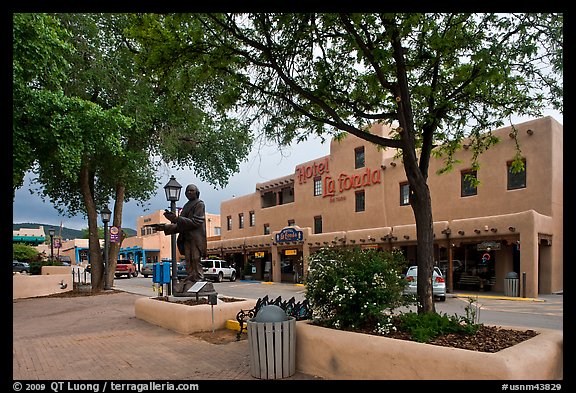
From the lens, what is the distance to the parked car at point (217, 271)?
109ft

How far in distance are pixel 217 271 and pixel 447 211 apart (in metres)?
18.4

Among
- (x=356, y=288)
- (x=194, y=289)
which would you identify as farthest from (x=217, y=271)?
(x=356, y=288)

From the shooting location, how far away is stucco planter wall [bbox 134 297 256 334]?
31.4ft

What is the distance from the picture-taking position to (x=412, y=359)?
4926 millimetres

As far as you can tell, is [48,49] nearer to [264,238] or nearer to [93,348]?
[93,348]

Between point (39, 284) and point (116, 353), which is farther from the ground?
point (116, 353)

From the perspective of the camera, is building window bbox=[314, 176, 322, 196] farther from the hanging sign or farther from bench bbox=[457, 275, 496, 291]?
the hanging sign

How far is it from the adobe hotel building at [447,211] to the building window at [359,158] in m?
0.07

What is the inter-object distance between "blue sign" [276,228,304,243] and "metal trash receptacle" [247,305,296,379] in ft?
77.0

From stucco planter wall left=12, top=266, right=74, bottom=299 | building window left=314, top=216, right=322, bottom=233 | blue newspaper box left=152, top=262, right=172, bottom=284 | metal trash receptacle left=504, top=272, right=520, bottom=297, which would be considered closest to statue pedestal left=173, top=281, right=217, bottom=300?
blue newspaper box left=152, top=262, right=172, bottom=284

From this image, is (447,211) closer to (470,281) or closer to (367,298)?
(470,281)

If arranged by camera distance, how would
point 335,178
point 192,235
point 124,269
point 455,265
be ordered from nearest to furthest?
point 192,235 → point 455,265 → point 335,178 → point 124,269
